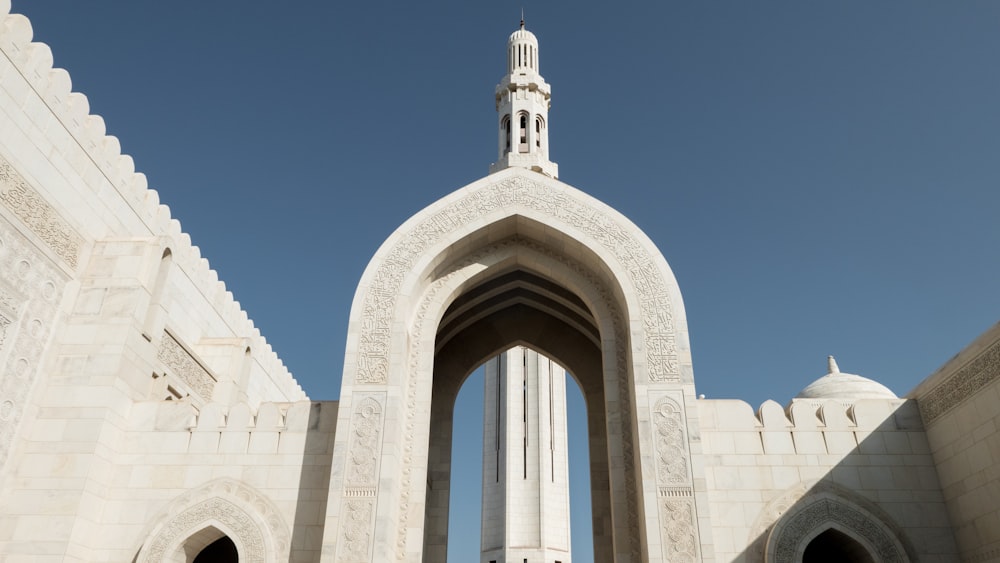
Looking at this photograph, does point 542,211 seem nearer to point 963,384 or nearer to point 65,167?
point 963,384

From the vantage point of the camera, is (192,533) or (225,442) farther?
(225,442)

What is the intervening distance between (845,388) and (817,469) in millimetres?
3160

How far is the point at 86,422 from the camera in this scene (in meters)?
8.25

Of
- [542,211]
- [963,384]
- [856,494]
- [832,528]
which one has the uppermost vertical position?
[542,211]

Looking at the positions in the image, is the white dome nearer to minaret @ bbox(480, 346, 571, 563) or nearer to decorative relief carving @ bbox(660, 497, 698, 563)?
minaret @ bbox(480, 346, 571, 563)

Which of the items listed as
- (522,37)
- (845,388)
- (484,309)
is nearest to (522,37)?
(522,37)

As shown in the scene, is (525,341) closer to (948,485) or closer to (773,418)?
(773,418)

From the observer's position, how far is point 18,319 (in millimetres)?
7793

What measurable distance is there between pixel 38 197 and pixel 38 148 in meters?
0.61

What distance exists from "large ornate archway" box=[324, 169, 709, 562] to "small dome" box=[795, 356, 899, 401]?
354 cm

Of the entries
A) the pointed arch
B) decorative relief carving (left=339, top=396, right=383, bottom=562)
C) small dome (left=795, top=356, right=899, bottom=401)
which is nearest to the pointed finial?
small dome (left=795, top=356, right=899, bottom=401)

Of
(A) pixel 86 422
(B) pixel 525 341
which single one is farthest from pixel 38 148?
(B) pixel 525 341

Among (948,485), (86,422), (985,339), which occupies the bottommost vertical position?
(948,485)

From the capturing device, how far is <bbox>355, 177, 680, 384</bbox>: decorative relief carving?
911 cm
